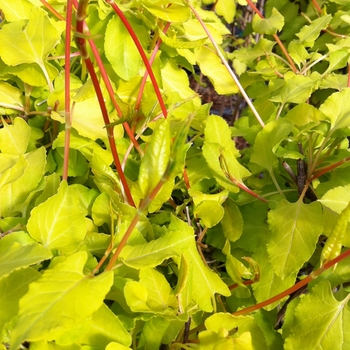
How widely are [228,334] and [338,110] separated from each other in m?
0.29

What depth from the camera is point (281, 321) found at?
496mm

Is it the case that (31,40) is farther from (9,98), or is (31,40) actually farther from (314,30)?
(314,30)

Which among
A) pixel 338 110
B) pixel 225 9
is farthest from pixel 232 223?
pixel 225 9

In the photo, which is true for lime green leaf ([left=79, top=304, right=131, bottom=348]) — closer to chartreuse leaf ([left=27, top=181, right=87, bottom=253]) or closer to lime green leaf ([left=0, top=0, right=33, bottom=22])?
→ chartreuse leaf ([left=27, top=181, right=87, bottom=253])

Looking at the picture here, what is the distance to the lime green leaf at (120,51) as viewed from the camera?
495mm

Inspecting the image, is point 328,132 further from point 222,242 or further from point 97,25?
point 97,25

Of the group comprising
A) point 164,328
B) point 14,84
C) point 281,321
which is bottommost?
point 281,321

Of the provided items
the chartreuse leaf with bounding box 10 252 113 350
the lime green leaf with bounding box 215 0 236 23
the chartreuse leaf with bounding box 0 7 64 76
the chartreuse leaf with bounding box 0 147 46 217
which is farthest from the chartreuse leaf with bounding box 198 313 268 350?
the lime green leaf with bounding box 215 0 236 23

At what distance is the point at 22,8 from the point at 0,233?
286 mm

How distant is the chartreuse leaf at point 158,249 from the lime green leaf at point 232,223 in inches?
4.3

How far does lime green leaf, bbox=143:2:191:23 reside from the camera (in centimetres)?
48

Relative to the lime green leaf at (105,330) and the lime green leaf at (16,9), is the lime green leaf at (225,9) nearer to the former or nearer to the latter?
the lime green leaf at (16,9)

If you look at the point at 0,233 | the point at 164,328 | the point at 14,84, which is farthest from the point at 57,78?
the point at 164,328

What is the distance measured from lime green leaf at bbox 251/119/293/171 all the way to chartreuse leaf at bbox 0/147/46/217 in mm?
245
